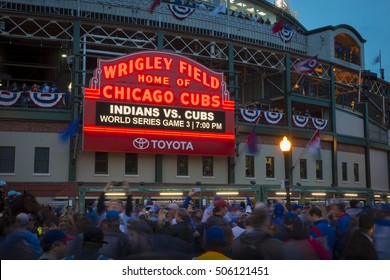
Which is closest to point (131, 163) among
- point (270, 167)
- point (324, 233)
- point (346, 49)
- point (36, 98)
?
point (36, 98)

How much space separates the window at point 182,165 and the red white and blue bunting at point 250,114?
4.98 m

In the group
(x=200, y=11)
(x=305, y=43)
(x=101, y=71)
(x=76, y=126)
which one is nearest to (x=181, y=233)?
(x=76, y=126)

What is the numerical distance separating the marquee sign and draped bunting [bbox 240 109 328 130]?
2157 mm

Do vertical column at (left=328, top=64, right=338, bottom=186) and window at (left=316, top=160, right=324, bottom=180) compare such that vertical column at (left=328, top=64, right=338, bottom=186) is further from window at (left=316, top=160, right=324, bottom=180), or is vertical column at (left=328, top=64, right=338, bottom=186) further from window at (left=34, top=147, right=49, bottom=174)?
window at (left=34, top=147, right=49, bottom=174)

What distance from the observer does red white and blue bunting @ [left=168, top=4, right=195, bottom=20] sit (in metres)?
29.1

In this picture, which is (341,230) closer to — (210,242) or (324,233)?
(324,233)

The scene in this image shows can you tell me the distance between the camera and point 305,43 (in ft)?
138

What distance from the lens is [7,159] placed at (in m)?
26.7

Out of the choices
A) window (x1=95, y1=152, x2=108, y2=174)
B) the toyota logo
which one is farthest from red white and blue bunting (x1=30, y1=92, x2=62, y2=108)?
the toyota logo

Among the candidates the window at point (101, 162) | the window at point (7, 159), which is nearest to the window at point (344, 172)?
the window at point (101, 162)

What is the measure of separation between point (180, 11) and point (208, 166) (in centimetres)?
967

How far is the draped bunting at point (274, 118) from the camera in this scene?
32562 millimetres

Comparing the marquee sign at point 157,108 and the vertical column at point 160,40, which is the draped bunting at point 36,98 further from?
the vertical column at point 160,40

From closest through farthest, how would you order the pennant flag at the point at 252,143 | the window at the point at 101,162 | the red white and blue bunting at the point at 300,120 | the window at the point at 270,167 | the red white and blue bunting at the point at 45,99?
1. the red white and blue bunting at the point at 45,99
2. the window at the point at 101,162
3. the pennant flag at the point at 252,143
4. the window at the point at 270,167
5. the red white and blue bunting at the point at 300,120
